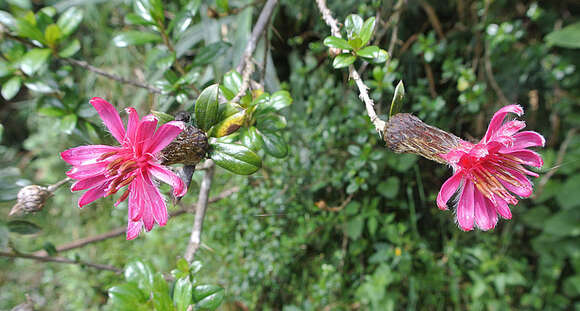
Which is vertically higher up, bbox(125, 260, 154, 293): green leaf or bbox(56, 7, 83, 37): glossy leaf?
bbox(56, 7, 83, 37): glossy leaf

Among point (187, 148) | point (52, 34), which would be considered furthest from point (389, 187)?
point (52, 34)

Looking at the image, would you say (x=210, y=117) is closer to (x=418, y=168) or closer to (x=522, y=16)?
(x=418, y=168)

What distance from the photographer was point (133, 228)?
0.54 m

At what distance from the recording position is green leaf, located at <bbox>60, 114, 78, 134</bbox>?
3.18ft

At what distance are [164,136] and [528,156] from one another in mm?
538

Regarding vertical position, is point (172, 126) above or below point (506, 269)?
above

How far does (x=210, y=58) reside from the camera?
95 cm

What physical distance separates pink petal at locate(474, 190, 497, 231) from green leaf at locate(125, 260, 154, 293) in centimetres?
59

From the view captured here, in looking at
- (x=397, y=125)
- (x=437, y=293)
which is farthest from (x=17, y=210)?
(x=437, y=293)

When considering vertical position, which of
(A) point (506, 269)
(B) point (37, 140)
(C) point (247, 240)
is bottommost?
(A) point (506, 269)

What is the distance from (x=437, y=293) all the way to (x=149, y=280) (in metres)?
1.17

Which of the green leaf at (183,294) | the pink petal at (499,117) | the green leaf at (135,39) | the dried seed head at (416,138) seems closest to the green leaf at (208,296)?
the green leaf at (183,294)

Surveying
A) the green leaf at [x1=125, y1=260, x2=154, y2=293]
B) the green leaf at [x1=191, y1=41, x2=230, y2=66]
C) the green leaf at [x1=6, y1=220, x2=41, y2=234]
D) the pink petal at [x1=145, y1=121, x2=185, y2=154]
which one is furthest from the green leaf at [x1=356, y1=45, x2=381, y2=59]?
the green leaf at [x1=6, y1=220, x2=41, y2=234]

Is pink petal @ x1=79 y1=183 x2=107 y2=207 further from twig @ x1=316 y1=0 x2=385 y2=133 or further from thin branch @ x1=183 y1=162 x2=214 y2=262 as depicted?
twig @ x1=316 y1=0 x2=385 y2=133
